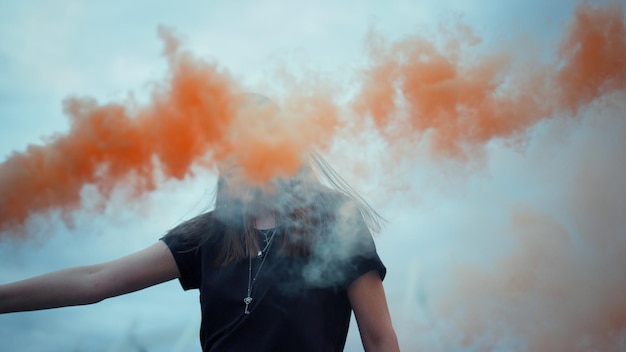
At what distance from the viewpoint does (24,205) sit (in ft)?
12.9

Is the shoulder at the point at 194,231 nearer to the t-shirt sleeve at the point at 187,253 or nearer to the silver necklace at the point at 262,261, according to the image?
the t-shirt sleeve at the point at 187,253

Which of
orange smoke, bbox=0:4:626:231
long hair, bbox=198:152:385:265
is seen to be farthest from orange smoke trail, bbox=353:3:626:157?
long hair, bbox=198:152:385:265

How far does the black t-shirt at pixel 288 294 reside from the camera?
2.64 metres

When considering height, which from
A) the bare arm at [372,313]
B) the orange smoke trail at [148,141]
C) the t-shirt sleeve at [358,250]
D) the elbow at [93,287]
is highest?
the orange smoke trail at [148,141]

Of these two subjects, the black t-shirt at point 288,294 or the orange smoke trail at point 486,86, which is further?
the orange smoke trail at point 486,86

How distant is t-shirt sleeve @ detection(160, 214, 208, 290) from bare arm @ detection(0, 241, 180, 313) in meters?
0.04

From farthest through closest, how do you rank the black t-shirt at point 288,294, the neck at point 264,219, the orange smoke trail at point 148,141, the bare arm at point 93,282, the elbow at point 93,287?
the orange smoke trail at point 148,141 < the neck at point 264,219 < the elbow at point 93,287 < the bare arm at point 93,282 < the black t-shirt at point 288,294

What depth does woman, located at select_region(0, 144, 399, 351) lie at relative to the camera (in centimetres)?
268

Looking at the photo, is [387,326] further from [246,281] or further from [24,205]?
[24,205]

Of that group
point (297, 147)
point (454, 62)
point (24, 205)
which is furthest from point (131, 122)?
point (454, 62)

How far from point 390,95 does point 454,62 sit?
2.57 feet

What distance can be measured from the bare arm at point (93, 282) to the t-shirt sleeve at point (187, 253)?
0.04m

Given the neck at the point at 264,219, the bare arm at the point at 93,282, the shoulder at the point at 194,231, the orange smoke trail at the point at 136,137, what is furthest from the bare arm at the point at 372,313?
the orange smoke trail at the point at 136,137

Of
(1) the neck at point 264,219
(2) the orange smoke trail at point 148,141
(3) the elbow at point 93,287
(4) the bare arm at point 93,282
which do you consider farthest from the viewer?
(2) the orange smoke trail at point 148,141
